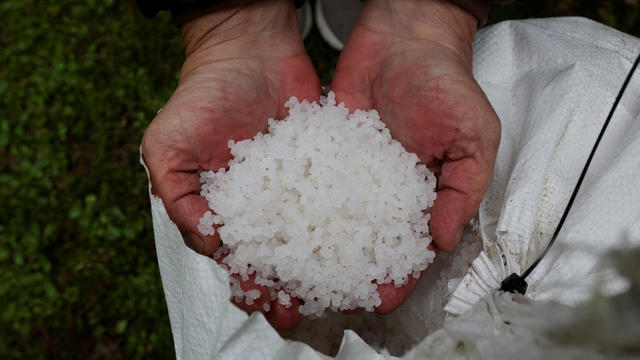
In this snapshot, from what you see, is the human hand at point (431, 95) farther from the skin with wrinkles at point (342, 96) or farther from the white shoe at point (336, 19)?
the white shoe at point (336, 19)

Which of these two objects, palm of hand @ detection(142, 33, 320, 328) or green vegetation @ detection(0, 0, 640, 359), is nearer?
palm of hand @ detection(142, 33, 320, 328)

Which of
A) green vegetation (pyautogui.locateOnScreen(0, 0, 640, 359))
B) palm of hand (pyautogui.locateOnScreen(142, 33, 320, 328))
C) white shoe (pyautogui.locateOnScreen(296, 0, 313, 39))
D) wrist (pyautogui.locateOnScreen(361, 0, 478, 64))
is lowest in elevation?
green vegetation (pyautogui.locateOnScreen(0, 0, 640, 359))

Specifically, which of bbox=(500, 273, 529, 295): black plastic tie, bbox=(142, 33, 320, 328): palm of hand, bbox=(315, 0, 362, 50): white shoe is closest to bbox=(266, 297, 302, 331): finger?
bbox=(142, 33, 320, 328): palm of hand

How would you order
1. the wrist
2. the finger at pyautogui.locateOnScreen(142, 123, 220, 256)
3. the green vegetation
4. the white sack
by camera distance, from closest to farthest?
the white sack
the finger at pyautogui.locateOnScreen(142, 123, 220, 256)
the wrist
the green vegetation

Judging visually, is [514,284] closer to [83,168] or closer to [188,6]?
[188,6]

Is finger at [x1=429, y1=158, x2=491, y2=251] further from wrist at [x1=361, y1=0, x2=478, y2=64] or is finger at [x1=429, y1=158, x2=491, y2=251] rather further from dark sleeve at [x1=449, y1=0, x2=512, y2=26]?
dark sleeve at [x1=449, y1=0, x2=512, y2=26]

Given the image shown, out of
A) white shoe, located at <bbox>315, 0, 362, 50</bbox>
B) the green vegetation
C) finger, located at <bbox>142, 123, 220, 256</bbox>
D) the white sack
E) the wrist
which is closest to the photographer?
the white sack

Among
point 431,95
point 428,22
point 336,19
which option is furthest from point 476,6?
point 336,19

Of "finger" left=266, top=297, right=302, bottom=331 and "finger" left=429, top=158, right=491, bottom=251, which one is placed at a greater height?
"finger" left=429, top=158, right=491, bottom=251
